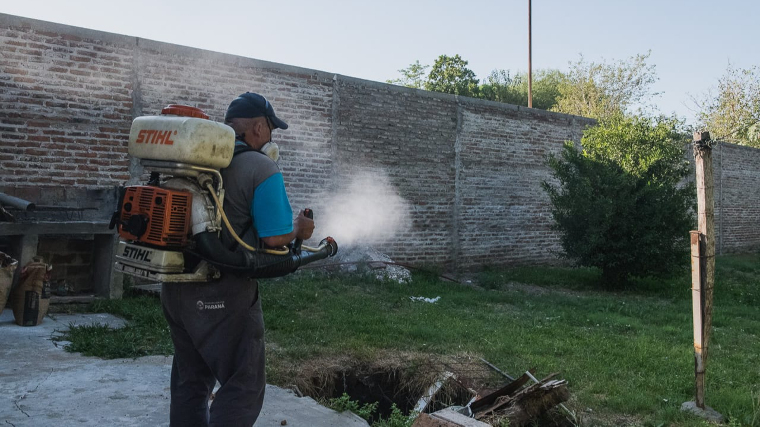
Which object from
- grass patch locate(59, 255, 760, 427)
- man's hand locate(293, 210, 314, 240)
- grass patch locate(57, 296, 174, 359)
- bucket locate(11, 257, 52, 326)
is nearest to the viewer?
man's hand locate(293, 210, 314, 240)

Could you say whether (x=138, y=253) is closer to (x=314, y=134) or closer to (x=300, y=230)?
(x=300, y=230)

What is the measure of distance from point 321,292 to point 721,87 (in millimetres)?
32813

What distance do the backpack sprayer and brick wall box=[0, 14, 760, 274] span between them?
5.44 m

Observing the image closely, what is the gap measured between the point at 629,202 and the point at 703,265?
6218mm

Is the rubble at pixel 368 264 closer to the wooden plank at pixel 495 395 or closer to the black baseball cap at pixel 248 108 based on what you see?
the wooden plank at pixel 495 395

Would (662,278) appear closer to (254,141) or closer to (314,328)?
(314,328)

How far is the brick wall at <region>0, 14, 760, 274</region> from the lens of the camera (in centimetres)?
Answer: 793

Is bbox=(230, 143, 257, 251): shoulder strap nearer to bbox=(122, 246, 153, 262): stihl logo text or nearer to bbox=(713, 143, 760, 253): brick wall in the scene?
bbox=(122, 246, 153, 262): stihl logo text

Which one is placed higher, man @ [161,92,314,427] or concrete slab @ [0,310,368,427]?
man @ [161,92,314,427]

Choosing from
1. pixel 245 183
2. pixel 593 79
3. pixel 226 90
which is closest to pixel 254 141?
pixel 245 183

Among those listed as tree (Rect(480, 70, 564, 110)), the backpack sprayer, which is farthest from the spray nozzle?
tree (Rect(480, 70, 564, 110))

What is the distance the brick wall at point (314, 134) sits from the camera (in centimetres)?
793

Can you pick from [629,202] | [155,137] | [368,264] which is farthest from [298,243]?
[629,202]

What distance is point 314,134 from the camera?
10.6 meters
